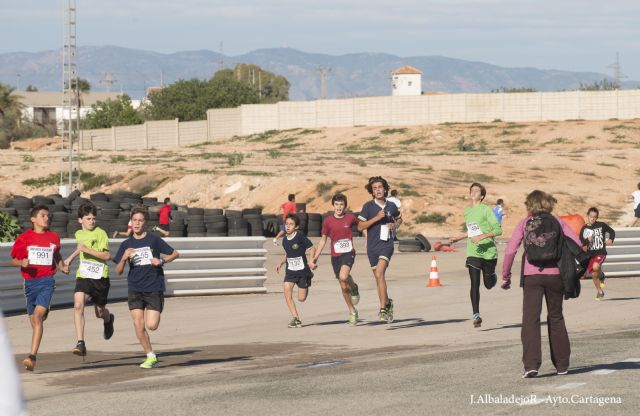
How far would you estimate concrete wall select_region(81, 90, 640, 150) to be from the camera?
88.1 m

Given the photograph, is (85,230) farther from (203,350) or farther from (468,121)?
(468,121)

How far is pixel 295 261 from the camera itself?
15.1 metres

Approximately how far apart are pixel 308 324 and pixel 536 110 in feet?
250

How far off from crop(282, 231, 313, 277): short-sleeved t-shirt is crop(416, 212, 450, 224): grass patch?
97.7ft

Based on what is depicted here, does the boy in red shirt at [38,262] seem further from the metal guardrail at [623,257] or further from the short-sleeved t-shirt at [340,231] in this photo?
the metal guardrail at [623,257]

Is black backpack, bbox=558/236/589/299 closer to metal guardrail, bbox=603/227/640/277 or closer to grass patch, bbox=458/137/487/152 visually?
metal guardrail, bbox=603/227/640/277

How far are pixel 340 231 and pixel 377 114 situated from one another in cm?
7874

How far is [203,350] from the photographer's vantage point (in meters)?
13.0

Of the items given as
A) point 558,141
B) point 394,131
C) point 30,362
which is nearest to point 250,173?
point 558,141

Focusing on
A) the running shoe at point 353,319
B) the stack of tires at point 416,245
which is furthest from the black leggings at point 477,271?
the stack of tires at point 416,245

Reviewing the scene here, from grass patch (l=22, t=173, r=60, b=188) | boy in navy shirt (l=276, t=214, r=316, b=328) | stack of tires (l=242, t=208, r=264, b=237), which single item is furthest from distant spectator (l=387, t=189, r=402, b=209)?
grass patch (l=22, t=173, r=60, b=188)

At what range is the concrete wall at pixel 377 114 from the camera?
88.1 m

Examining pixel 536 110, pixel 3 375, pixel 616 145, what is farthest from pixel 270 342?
pixel 536 110

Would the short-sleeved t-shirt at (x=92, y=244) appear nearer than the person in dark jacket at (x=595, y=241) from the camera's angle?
Yes
